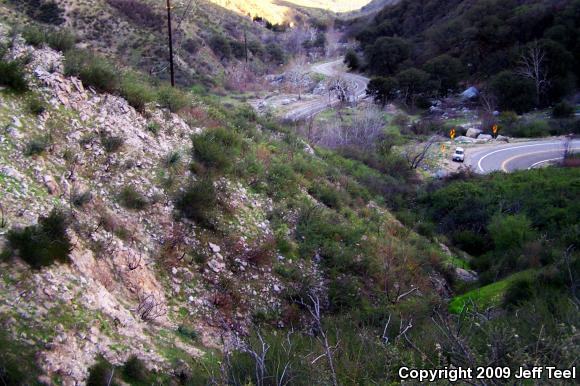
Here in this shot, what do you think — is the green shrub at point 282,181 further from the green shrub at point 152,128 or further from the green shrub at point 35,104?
the green shrub at point 35,104

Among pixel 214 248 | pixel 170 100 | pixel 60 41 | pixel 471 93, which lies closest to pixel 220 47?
pixel 471 93

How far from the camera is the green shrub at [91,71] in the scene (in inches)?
443

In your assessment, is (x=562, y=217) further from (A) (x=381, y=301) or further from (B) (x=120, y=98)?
(B) (x=120, y=98)

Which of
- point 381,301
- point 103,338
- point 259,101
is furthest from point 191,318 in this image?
point 259,101

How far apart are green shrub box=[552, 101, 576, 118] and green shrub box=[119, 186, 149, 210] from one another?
38.2 m

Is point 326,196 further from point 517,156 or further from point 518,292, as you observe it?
point 517,156

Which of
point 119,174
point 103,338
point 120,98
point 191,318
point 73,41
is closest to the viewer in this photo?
point 103,338

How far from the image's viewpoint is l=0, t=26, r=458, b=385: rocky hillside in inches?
234

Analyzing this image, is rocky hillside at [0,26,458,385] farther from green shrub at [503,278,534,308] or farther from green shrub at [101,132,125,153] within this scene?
green shrub at [503,278,534,308]

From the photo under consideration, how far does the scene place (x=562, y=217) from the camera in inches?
633

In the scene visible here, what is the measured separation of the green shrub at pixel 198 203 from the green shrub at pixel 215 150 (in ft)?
4.91

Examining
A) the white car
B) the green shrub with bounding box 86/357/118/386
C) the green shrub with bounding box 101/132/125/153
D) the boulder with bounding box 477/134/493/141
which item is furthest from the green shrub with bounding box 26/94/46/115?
the boulder with bounding box 477/134/493/141

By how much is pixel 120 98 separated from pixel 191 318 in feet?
22.2

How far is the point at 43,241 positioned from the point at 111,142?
399 cm
